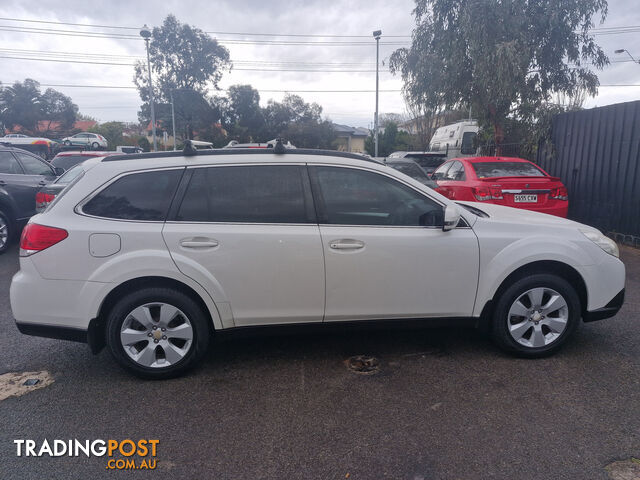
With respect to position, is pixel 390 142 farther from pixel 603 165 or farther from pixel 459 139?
pixel 603 165

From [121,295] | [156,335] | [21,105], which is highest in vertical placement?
[21,105]

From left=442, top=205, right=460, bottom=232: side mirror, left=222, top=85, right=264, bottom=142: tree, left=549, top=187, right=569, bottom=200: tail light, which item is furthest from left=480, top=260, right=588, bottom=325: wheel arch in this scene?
left=222, top=85, right=264, bottom=142: tree

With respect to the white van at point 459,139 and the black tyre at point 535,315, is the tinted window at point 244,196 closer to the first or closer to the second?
the black tyre at point 535,315

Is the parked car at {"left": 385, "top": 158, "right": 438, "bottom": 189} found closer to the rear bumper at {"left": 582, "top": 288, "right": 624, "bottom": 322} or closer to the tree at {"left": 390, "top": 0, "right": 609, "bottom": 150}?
the tree at {"left": 390, "top": 0, "right": 609, "bottom": 150}

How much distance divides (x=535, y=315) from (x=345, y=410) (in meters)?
1.78

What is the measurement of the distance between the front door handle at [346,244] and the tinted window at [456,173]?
5.41 meters

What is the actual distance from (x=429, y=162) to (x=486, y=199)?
7.91 m

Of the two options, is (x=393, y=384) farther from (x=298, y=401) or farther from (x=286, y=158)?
(x=286, y=158)

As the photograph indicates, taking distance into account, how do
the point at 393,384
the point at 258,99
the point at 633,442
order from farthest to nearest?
the point at 258,99, the point at 393,384, the point at 633,442

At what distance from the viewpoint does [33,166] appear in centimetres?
A: 861

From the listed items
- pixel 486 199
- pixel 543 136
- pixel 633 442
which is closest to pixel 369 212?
pixel 633 442

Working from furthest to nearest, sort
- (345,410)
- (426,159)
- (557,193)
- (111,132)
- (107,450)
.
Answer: (111,132), (426,159), (557,193), (345,410), (107,450)

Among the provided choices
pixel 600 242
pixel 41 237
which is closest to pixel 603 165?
pixel 600 242

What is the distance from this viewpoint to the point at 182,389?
10.9ft
